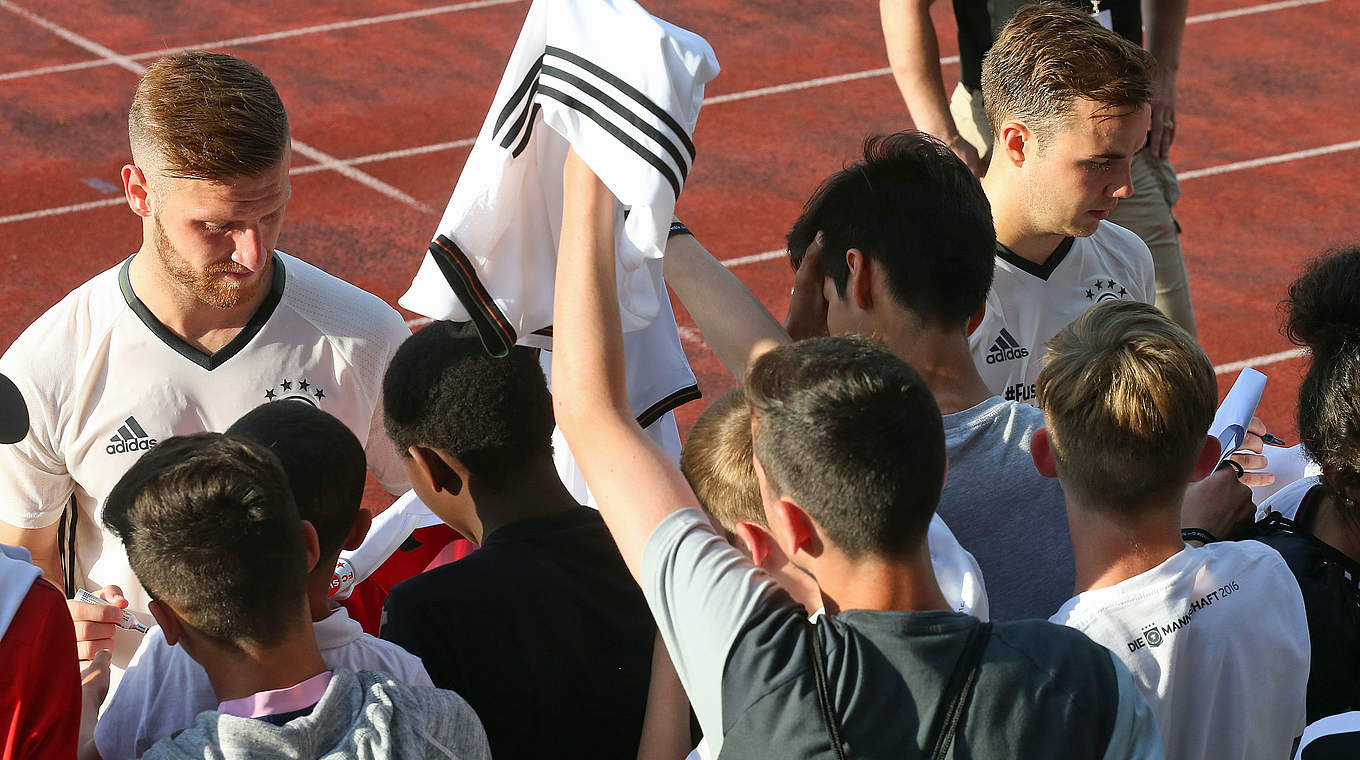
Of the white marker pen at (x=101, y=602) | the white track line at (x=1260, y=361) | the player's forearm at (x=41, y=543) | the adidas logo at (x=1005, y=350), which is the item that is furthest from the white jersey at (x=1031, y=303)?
the white track line at (x=1260, y=361)

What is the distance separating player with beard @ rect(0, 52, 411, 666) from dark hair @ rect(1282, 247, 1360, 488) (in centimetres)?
212

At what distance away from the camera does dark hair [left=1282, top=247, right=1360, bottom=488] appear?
2.63 meters

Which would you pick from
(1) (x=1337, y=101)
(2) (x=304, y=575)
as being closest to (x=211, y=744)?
(2) (x=304, y=575)

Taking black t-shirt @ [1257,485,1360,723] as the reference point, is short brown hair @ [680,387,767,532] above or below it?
above

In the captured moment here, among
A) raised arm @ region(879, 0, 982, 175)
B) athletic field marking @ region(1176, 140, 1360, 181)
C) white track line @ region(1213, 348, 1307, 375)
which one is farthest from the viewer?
athletic field marking @ region(1176, 140, 1360, 181)

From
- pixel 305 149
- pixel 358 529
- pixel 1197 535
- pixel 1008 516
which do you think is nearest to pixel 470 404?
pixel 358 529

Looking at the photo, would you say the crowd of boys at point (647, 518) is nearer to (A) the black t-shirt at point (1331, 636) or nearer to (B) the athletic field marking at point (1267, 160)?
(A) the black t-shirt at point (1331, 636)

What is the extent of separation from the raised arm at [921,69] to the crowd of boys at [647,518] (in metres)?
2.05

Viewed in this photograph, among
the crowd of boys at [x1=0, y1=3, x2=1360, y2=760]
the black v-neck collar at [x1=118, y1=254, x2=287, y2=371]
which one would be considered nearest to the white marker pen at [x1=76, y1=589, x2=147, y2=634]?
the crowd of boys at [x1=0, y1=3, x2=1360, y2=760]

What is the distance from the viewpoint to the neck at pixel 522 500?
8.78 ft

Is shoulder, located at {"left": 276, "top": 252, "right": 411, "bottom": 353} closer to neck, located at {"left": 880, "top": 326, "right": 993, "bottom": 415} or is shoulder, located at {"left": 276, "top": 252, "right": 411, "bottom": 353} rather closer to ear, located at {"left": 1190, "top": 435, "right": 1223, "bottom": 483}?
neck, located at {"left": 880, "top": 326, "right": 993, "bottom": 415}

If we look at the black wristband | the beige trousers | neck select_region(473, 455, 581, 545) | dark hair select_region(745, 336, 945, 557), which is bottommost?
the beige trousers

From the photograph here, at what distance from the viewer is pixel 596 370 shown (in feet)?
7.04

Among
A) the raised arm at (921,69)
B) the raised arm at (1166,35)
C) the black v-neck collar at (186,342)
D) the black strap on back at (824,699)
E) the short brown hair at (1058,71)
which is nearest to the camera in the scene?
the black strap on back at (824,699)
